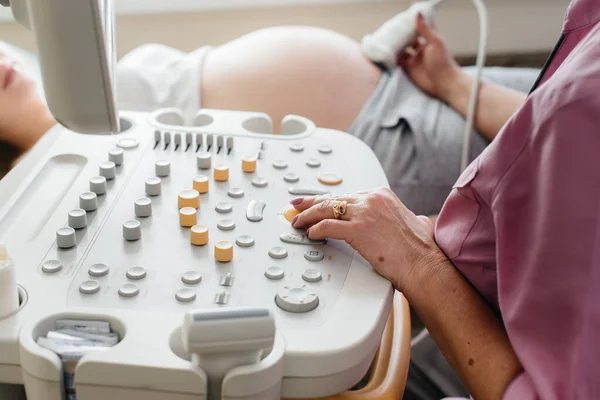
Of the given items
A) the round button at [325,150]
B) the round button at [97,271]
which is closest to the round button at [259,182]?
the round button at [325,150]

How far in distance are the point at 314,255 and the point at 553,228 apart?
0.67 ft

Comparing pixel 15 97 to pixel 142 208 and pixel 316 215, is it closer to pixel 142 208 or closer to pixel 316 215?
pixel 142 208

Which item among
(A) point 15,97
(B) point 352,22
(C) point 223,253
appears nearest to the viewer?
(C) point 223,253

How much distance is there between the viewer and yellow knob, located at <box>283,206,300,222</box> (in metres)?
0.66

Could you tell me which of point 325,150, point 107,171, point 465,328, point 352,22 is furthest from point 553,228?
point 352,22

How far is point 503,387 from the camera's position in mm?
551

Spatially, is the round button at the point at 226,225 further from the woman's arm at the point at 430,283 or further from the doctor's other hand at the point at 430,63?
the doctor's other hand at the point at 430,63

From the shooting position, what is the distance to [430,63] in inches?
46.4

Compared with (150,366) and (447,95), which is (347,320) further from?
(447,95)

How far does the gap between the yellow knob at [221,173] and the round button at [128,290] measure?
207mm

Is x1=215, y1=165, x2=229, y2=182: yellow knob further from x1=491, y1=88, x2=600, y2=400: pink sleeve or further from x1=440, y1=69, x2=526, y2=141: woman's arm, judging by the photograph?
x1=440, y1=69, x2=526, y2=141: woman's arm

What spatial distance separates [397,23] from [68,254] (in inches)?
32.1

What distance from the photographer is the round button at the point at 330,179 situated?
726 millimetres

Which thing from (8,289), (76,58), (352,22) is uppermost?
(76,58)
